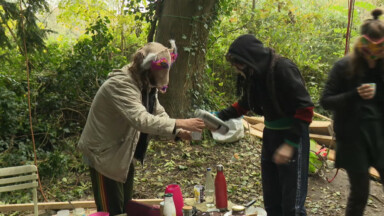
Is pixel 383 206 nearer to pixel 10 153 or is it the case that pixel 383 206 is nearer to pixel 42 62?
pixel 10 153

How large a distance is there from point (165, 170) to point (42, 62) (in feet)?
12.0

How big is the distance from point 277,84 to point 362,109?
63cm

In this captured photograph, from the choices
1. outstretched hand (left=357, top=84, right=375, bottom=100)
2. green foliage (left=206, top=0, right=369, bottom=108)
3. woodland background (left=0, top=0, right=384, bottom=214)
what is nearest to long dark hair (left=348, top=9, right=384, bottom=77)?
outstretched hand (left=357, top=84, right=375, bottom=100)

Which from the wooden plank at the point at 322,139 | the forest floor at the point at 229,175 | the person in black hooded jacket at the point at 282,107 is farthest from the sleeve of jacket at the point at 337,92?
the wooden plank at the point at 322,139

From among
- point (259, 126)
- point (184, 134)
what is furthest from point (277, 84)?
point (259, 126)

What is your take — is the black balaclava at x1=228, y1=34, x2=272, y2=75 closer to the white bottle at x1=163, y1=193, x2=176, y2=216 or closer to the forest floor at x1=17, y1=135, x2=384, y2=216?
the white bottle at x1=163, y1=193, x2=176, y2=216

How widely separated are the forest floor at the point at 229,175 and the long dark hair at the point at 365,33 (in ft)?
7.11

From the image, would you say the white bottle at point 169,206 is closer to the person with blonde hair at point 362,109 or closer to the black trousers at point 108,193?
the black trousers at point 108,193

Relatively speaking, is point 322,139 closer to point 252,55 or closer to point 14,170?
point 252,55

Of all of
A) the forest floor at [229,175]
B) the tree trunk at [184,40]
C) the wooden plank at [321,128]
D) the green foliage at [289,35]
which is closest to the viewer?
the forest floor at [229,175]

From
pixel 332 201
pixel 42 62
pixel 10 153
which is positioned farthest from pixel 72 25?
pixel 332 201

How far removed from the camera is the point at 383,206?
13.9ft

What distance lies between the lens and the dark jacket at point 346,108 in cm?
244

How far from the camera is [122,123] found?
262 cm
